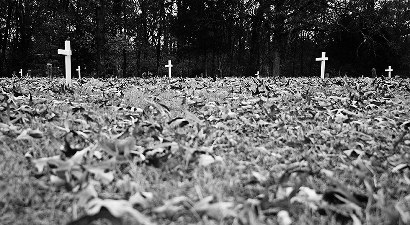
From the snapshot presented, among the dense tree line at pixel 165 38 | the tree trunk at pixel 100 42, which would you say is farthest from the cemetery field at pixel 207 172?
the dense tree line at pixel 165 38

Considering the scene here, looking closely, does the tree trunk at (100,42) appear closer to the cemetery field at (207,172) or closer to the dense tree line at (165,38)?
the dense tree line at (165,38)

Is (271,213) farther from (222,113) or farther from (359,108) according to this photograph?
(359,108)

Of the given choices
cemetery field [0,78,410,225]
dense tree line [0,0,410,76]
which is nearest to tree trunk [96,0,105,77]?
dense tree line [0,0,410,76]

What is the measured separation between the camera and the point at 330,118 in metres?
3.56

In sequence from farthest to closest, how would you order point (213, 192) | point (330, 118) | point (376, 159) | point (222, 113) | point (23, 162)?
point (222, 113)
point (330, 118)
point (376, 159)
point (23, 162)
point (213, 192)

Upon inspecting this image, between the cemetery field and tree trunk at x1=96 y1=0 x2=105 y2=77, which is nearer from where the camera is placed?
the cemetery field

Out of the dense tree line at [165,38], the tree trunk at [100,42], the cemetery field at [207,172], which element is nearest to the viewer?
the cemetery field at [207,172]

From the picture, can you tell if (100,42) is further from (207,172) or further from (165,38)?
(165,38)

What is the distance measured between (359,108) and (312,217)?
11.2ft

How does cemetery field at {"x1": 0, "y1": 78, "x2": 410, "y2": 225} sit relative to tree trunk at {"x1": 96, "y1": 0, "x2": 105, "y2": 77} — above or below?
below

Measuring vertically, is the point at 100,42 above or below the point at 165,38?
below

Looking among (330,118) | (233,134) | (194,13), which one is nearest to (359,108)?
(330,118)

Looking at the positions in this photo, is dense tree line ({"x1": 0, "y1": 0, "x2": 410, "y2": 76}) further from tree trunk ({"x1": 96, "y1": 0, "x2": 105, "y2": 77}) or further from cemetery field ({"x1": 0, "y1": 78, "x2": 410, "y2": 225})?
cemetery field ({"x1": 0, "y1": 78, "x2": 410, "y2": 225})

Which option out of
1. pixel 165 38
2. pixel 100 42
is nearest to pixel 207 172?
pixel 100 42
